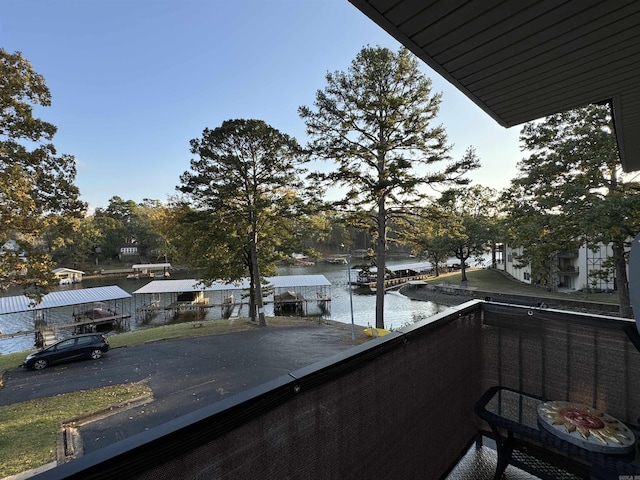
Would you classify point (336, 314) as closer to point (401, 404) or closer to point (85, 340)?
point (85, 340)

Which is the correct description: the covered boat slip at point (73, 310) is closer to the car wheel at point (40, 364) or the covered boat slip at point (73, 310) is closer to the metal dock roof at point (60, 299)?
the metal dock roof at point (60, 299)

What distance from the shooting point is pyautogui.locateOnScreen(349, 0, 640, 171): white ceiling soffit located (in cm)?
144

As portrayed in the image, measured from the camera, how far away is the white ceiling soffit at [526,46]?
1.44 meters

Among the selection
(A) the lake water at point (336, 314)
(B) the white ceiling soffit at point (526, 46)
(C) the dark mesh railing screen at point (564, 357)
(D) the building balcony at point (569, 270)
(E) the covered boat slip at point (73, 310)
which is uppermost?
(B) the white ceiling soffit at point (526, 46)

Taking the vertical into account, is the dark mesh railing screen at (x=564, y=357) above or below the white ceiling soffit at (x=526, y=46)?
below

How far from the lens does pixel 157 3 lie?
6.98 m

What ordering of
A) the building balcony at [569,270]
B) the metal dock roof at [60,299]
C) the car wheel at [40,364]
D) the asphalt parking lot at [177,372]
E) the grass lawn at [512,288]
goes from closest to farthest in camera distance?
the asphalt parking lot at [177,372]
the car wheel at [40,364]
the metal dock roof at [60,299]
the grass lawn at [512,288]
the building balcony at [569,270]

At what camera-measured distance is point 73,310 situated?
20734 mm

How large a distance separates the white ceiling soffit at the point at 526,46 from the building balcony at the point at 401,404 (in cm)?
150

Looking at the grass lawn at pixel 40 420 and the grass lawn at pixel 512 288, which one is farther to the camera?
the grass lawn at pixel 512 288

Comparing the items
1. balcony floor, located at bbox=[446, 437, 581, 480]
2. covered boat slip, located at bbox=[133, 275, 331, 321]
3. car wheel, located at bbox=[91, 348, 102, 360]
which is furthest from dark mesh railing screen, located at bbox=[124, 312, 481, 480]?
covered boat slip, located at bbox=[133, 275, 331, 321]

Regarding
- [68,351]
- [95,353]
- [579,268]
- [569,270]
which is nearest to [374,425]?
[95,353]

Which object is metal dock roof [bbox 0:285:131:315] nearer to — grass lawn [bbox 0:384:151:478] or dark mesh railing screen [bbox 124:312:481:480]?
grass lawn [bbox 0:384:151:478]

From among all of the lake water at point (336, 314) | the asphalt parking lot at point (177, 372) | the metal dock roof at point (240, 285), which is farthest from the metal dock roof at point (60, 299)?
the asphalt parking lot at point (177, 372)
